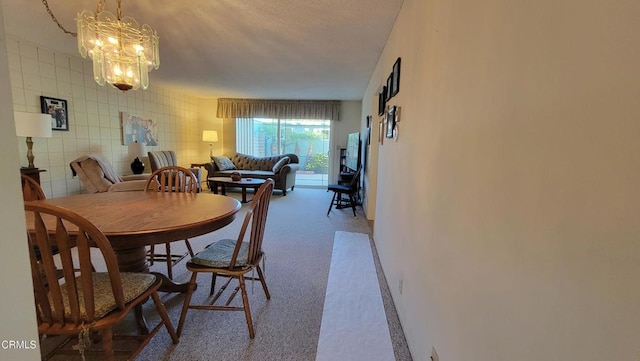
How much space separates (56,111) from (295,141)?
4.55m

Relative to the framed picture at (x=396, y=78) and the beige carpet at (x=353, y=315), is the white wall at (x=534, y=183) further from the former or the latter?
the framed picture at (x=396, y=78)

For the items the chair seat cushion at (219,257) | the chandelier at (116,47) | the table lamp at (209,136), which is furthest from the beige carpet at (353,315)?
the table lamp at (209,136)

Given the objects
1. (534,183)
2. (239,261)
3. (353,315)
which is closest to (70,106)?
(239,261)

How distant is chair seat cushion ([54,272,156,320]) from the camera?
119cm

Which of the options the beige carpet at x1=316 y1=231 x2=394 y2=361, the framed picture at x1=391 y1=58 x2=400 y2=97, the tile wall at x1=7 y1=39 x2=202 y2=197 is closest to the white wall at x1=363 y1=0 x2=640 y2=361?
the beige carpet at x1=316 y1=231 x2=394 y2=361

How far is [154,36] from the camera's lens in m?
2.32

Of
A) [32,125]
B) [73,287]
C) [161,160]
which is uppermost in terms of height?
[32,125]

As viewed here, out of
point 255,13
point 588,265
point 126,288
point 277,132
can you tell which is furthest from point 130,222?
point 277,132

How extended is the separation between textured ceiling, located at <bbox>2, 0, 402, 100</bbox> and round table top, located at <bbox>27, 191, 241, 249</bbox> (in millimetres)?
1592

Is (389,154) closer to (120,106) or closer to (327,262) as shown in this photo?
(327,262)

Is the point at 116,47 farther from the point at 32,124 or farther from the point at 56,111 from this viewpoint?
the point at 56,111

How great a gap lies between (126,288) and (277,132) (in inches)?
245

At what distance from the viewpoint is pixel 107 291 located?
1.29 metres

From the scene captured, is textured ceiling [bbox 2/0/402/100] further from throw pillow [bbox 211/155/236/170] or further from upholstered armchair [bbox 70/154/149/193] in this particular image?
throw pillow [bbox 211/155/236/170]
